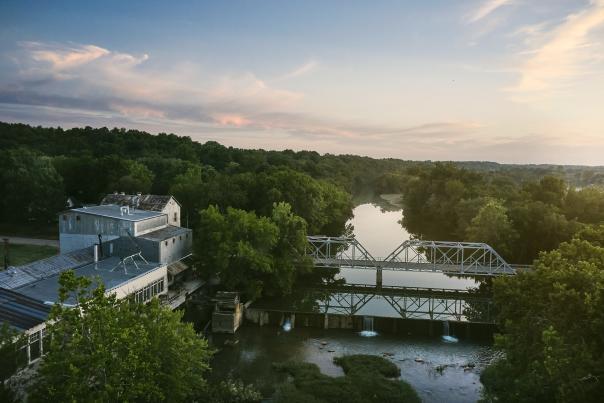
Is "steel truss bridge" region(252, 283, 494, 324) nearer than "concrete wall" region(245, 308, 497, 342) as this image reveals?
No

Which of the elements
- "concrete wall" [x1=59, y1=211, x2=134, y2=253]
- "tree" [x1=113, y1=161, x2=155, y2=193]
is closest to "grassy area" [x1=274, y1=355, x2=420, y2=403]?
"concrete wall" [x1=59, y1=211, x2=134, y2=253]

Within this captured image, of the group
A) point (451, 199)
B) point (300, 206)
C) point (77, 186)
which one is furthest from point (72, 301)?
point (451, 199)

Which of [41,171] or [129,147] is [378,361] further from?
[129,147]

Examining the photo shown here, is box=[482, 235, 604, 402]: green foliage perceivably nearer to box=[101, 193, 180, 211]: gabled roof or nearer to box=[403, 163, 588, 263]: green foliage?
box=[403, 163, 588, 263]: green foliage

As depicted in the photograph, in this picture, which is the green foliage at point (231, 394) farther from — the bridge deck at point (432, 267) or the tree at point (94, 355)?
the bridge deck at point (432, 267)

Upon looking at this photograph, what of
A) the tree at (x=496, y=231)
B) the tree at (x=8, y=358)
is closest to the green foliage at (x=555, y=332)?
the tree at (x=8, y=358)

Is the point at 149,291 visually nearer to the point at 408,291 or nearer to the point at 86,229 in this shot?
the point at 86,229

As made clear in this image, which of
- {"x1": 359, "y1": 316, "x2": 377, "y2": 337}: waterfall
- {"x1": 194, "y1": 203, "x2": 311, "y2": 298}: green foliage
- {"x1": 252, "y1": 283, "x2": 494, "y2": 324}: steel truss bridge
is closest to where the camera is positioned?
{"x1": 359, "y1": 316, "x2": 377, "y2": 337}: waterfall

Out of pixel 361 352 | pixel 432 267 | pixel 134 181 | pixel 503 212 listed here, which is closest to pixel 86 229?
pixel 361 352
